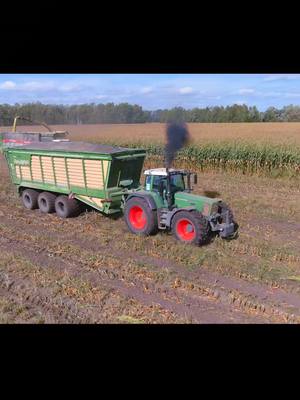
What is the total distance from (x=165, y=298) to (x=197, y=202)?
2619 mm

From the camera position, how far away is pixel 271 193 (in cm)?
1323

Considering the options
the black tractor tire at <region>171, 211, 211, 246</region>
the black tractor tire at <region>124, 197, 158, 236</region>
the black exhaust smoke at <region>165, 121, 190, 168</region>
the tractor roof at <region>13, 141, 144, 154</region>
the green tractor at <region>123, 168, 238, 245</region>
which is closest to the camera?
the black tractor tire at <region>171, 211, 211, 246</region>

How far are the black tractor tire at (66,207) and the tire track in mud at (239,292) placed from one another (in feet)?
9.16

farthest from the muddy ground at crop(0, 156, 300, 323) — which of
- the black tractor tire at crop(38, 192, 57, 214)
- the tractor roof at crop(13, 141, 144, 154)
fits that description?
the tractor roof at crop(13, 141, 144, 154)

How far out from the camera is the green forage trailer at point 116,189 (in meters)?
7.85

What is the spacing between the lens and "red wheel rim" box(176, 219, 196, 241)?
7.69 metres

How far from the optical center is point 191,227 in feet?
25.3

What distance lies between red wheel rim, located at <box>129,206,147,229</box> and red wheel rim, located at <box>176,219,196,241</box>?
87 cm

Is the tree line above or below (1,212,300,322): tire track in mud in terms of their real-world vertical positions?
above

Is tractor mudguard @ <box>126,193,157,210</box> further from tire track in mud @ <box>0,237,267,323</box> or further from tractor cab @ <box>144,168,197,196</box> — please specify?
tire track in mud @ <box>0,237,267,323</box>

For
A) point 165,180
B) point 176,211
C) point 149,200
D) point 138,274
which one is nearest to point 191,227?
point 176,211
